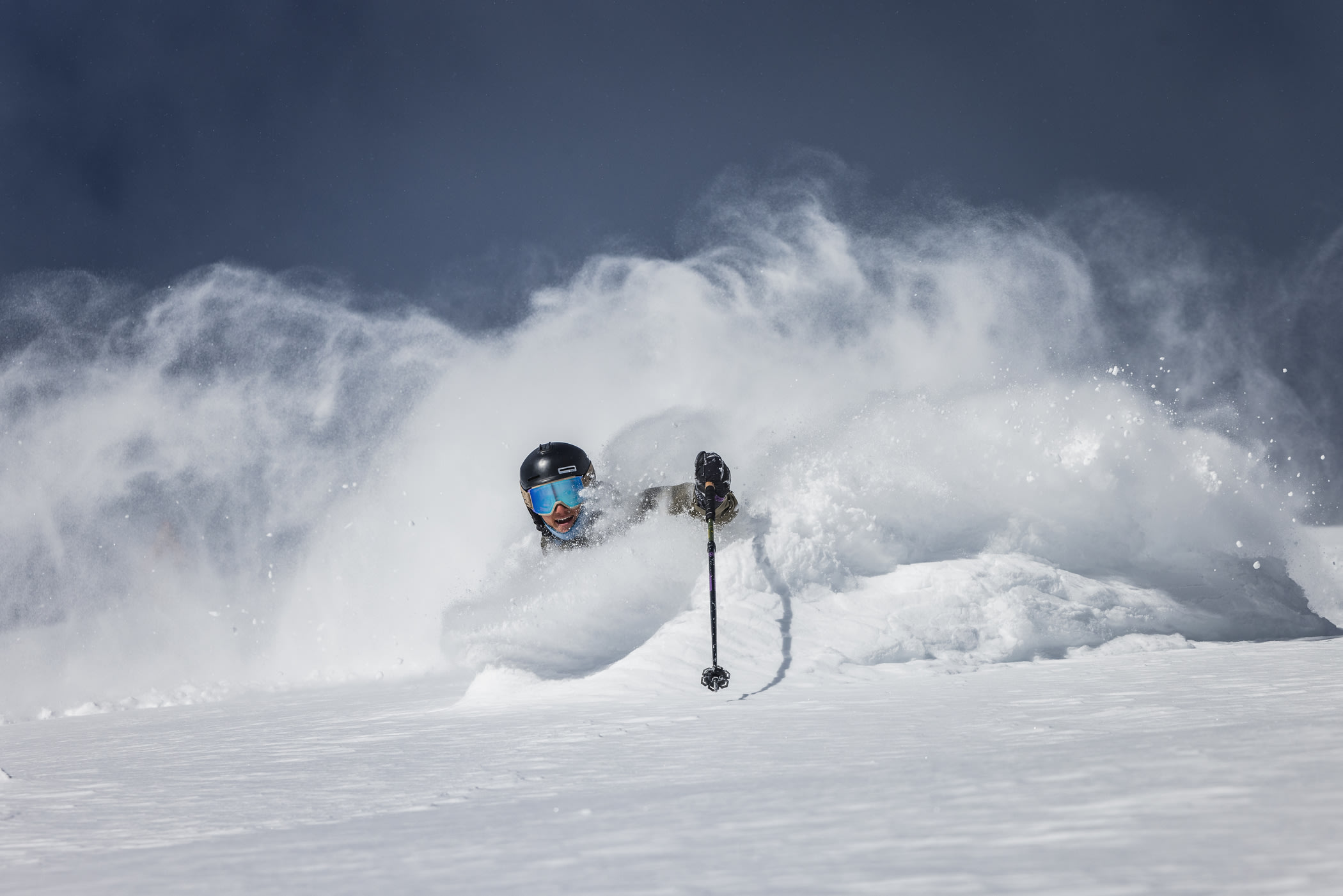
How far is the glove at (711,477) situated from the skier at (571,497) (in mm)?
783

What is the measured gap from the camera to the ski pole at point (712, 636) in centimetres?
593

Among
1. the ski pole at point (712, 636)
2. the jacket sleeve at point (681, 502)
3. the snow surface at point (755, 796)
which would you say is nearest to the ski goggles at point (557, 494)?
the jacket sleeve at point (681, 502)

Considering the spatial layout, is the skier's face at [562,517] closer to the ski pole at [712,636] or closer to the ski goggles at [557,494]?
the ski goggles at [557,494]

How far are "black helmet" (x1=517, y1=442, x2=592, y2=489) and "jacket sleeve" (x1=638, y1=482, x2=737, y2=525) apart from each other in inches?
26.0

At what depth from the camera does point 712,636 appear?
20.2ft

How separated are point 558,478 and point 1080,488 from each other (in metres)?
4.95

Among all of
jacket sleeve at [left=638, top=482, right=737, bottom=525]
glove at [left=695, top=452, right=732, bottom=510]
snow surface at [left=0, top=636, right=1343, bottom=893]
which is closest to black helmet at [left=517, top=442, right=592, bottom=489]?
jacket sleeve at [left=638, top=482, right=737, bottom=525]

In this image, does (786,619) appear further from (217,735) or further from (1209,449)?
(1209,449)

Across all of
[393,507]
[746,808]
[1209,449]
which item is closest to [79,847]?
[746,808]

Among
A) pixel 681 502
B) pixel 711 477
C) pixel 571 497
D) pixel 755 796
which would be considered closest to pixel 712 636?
pixel 711 477

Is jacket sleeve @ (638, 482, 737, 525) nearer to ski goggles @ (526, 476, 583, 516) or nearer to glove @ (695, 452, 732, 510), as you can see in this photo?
glove @ (695, 452, 732, 510)

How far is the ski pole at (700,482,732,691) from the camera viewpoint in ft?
19.4

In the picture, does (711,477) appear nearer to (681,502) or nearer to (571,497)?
(681,502)

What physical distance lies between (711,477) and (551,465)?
6.07 feet
